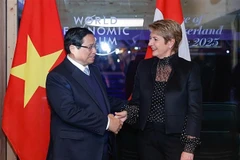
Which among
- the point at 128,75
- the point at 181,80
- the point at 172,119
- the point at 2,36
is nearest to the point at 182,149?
the point at 172,119

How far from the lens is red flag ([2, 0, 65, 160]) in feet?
9.00

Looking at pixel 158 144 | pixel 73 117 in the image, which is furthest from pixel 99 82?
pixel 158 144

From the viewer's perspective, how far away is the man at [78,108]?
2125 millimetres

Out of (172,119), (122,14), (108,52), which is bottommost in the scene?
(172,119)

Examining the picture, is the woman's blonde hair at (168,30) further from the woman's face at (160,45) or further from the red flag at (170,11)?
the red flag at (170,11)

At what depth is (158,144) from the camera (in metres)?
2.26

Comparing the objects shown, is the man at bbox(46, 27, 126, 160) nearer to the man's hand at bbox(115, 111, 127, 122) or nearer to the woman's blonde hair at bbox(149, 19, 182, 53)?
the man's hand at bbox(115, 111, 127, 122)

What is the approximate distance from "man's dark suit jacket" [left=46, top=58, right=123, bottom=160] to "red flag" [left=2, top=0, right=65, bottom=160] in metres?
0.55

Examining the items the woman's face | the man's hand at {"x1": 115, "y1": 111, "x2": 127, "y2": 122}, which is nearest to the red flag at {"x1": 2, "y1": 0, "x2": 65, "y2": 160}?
the man's hand at {"x1": 115, "y1": 111, "x2": 127, "y2": 122}

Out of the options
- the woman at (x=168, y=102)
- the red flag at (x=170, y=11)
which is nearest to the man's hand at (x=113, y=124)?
the woman at (x=168, y=102)

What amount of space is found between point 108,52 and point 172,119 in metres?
1.11

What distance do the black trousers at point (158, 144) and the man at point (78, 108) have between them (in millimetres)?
195

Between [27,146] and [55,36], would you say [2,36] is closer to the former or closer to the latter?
[55,36]

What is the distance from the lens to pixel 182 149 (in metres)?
2.22
